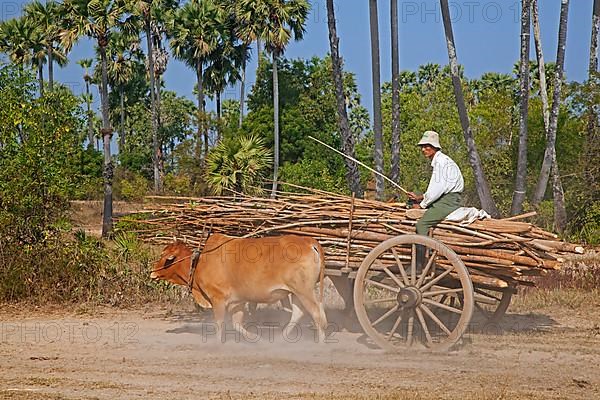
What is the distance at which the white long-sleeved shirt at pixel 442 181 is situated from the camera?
9219mm

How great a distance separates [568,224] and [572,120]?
7895 millimetres

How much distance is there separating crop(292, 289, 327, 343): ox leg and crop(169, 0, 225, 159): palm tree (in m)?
38.0

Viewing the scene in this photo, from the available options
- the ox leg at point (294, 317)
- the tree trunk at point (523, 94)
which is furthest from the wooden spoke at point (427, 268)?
the tree trunk at point (523, 94)

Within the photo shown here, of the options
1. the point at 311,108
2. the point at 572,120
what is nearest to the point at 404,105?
the point at 311,108

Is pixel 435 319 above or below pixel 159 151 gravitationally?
below

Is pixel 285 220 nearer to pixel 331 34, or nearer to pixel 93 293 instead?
pixel 93 293

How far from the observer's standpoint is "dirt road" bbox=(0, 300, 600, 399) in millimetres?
7410

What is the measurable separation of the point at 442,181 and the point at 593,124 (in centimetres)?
1777

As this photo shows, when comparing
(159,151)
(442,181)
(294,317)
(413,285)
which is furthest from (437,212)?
(159,151)

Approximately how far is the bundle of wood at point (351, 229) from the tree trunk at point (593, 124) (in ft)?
50.7

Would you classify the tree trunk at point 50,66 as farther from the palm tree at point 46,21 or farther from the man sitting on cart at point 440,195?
the man sitting on cart at point 440,195

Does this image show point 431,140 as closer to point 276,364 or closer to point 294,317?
point 294,317

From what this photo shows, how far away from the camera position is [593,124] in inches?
988

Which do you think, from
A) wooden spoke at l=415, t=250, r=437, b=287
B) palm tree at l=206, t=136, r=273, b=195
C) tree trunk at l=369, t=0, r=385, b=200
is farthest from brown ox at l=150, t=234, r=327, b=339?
palm tree at l=206, t=136, r=273, b=195
